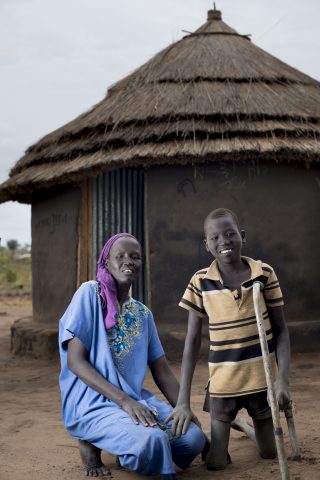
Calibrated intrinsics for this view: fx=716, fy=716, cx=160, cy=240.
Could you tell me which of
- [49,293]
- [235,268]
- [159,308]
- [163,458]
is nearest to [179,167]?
[159,308]

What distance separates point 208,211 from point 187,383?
12.7 ft

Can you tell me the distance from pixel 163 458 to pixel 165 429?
0.77 feet

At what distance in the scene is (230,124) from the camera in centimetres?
697

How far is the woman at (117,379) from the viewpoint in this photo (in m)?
2.97

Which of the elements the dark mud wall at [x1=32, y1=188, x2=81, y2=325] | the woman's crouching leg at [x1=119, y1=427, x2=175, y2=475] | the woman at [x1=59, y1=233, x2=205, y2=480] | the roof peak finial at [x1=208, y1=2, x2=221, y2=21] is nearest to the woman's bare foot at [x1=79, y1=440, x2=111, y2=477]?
the woman at [x1=59, y1=233, x2=205, y2=480]

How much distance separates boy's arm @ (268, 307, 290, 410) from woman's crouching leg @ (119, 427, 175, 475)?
522 mm

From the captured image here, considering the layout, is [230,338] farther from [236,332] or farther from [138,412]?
[138,412]

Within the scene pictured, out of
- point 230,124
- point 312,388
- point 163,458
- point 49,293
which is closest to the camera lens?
point 163,458

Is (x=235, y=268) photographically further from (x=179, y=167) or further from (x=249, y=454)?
(x=179, y=167)

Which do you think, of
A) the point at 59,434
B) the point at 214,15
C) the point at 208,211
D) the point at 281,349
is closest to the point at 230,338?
the point at 281,349

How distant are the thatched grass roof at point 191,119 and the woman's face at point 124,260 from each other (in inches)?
133

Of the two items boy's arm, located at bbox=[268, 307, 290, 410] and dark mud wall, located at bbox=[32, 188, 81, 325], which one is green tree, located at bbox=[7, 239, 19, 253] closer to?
dark mud wall, located at bbox=[32, 188, 81, 325]

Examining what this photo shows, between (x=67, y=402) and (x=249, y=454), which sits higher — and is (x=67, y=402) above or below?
above

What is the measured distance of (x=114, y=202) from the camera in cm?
752
